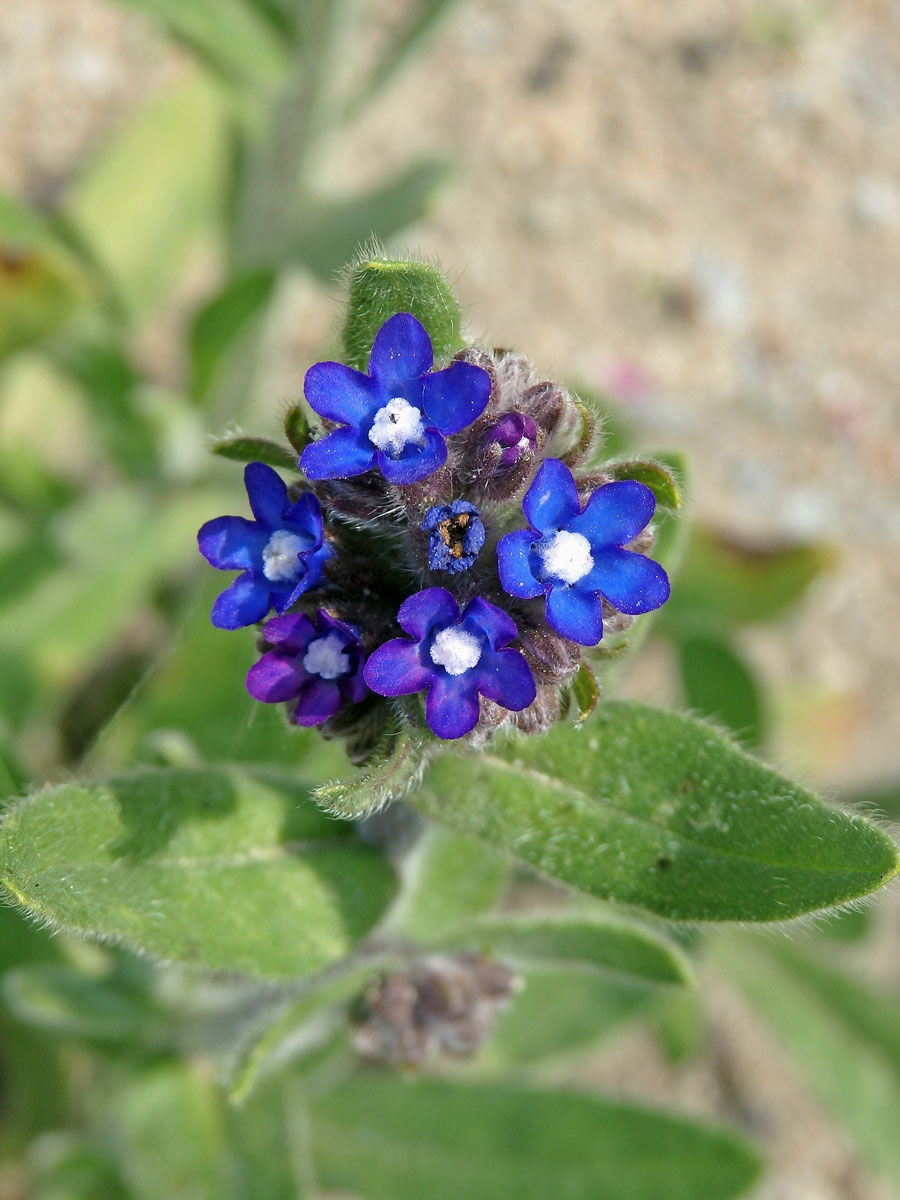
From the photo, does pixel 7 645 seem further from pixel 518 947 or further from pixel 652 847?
pixel 652 847

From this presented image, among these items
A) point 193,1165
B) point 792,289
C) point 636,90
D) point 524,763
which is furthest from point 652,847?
point 636,90

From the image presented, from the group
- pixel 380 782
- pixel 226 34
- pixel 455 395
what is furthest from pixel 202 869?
pixel 226 34

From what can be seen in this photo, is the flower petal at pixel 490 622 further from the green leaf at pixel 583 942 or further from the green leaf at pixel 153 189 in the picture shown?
the green leaf at pixel 153 189

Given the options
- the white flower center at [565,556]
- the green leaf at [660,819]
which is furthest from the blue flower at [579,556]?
the green leaf at [660,819]

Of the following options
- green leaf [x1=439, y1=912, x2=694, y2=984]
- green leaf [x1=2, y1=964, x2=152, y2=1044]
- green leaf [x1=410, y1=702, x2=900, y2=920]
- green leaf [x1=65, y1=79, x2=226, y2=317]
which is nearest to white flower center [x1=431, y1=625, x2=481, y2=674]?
green leaf [x1=410, y1=702, x2=900, y2=920]

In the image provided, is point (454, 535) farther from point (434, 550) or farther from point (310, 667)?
point (310, 667)

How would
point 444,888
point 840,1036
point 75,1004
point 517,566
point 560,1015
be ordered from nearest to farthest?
point 517,566 < point 444,888 < point 75,1004 < point 560,1015 < point 840,1036

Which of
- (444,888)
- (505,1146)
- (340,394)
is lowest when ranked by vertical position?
(505,1146)
